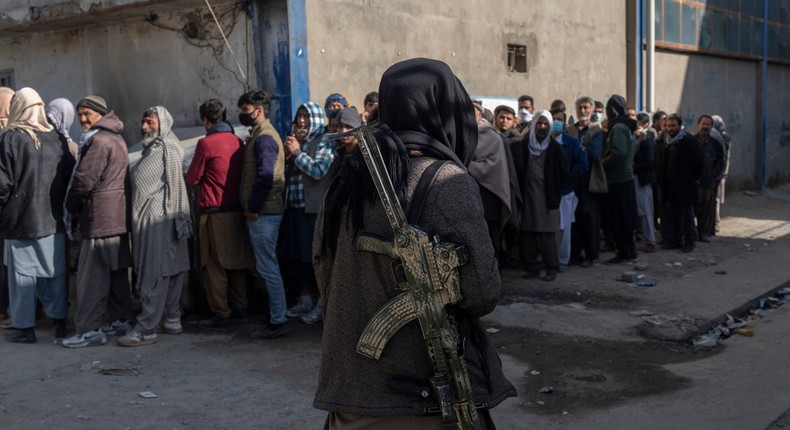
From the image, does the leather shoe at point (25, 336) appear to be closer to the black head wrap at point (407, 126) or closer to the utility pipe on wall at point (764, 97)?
the black head wrap at point (407, 126)

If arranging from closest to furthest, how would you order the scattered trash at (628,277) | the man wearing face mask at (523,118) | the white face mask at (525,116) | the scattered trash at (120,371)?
the scattered trash at (120,371)
the scattered trash at (628,277)
the man wearing face mask at (523,118)
the white face mask at (525,116)

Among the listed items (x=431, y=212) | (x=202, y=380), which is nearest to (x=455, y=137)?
(x=431, y=212)

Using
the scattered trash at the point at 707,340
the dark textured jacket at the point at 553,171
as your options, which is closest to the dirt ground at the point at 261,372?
the scattered trash at the point at 707,340

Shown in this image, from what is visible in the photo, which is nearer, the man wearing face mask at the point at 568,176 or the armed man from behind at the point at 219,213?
the armed man from behind at the point at 219,213

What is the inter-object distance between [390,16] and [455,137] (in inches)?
257

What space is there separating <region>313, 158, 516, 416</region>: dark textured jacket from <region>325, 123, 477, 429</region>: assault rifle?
0.03m

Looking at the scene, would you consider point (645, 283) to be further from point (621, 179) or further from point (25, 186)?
point (25, 186)

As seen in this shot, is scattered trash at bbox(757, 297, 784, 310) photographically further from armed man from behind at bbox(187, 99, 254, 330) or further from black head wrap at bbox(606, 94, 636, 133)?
armed man from behind at bbox(187, 99, 254, 330)

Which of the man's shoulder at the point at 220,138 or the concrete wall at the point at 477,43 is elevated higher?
the concrete wall at the point at 477,43

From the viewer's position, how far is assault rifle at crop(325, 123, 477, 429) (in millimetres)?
2389

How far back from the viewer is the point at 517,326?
6816mm

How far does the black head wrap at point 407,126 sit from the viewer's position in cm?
246

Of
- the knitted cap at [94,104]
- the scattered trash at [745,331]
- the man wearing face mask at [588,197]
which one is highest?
the knitted cap at [94,104]

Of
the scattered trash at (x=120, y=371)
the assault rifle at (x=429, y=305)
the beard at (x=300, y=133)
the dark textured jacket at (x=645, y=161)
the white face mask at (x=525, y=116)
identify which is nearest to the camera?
the assault rifle at (x=429, y=305)
